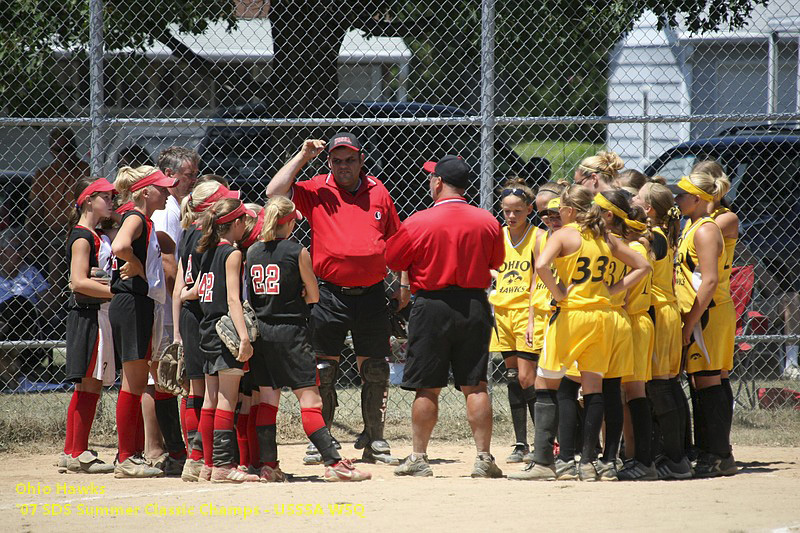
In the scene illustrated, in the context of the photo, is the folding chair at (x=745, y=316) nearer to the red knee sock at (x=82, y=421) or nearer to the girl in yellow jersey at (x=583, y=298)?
the girl in yellow jersey at (x=583, y=298)

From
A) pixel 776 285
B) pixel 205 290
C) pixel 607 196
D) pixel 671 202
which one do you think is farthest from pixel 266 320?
pixel 776 285

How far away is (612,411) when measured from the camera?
577 cm

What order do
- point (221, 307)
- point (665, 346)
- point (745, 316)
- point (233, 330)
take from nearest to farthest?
point (233, 330) → point (221, 307) → point (665, 346) → point (745, 316)

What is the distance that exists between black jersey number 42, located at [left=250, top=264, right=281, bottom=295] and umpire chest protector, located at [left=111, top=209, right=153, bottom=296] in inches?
31.5

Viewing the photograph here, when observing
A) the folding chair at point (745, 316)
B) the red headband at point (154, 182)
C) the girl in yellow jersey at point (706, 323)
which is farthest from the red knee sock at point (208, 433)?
the folding chair at point (745, 316)

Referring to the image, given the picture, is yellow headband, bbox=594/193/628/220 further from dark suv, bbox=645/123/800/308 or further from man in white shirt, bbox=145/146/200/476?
dark suv, bbox=645/123/800/308

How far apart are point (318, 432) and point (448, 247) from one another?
1.34 meters

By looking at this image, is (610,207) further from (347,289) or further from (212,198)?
(212,198)

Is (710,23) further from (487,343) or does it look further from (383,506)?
(383,506)

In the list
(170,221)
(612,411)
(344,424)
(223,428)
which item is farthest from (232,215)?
(344,424)

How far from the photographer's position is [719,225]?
604 cm

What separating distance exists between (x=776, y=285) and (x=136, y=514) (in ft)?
21.5

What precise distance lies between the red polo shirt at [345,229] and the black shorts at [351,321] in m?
0.10

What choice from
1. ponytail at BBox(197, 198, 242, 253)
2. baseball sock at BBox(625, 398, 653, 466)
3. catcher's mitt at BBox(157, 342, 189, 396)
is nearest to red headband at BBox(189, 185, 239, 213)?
ponytail at BBox(197, 198, 242, 253)
